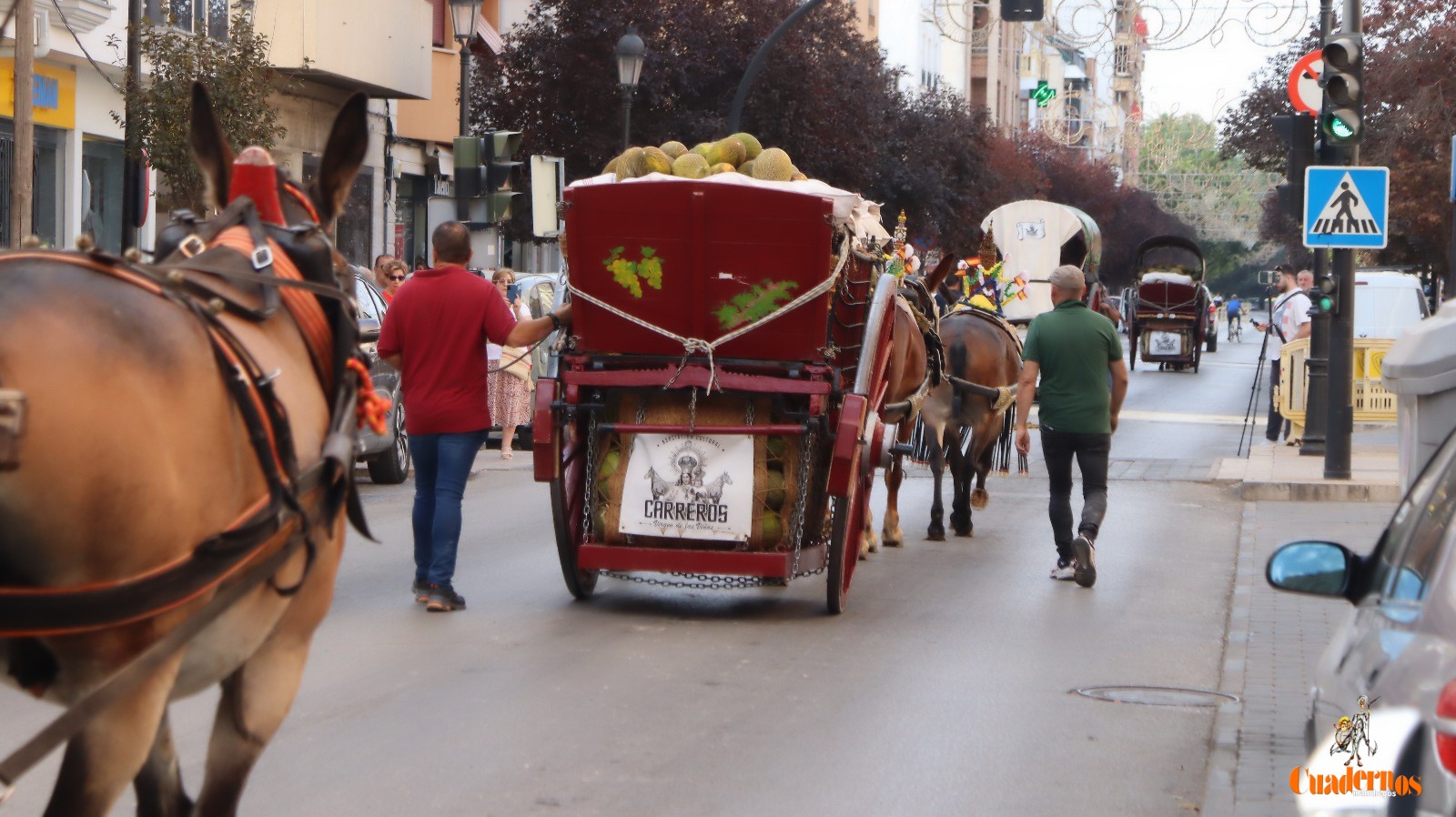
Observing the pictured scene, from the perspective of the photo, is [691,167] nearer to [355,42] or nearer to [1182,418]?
[355,42]

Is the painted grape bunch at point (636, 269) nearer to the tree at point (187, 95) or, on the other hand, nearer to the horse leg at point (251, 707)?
the horse leg at point (251, 707)

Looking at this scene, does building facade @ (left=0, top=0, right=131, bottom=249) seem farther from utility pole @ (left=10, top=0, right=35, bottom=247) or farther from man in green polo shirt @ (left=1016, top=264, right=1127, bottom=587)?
man in green polo shirt @ (left=1016, top=264, right=1127, bottom=587)

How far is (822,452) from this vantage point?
9.71 m

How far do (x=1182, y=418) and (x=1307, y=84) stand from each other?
10672 millimetres

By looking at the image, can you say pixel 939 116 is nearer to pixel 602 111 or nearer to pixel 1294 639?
pixel 602 111

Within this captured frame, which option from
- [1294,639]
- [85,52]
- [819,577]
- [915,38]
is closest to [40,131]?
[85,52]

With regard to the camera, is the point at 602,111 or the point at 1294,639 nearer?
the point at 1294,639

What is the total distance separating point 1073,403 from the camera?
36.7ft

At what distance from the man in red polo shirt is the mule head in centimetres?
451

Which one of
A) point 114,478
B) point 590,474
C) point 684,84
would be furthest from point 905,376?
point 684,84

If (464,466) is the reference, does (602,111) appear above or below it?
above

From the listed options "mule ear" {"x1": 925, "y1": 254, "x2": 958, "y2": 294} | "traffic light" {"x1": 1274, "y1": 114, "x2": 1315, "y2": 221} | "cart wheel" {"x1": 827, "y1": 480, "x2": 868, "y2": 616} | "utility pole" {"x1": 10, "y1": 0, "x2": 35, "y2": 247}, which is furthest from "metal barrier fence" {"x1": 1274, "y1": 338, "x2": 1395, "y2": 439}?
"utility pole" {"x1": 10, "y1": 0, "x2": 35, "y2": 247}

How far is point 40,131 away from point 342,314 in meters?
17.9

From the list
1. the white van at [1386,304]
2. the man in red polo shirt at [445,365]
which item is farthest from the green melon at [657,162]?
the white van at [1386,304]
